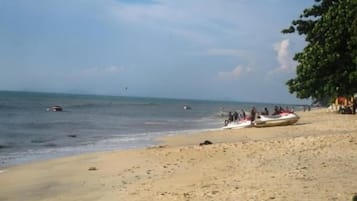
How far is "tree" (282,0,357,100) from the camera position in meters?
14.5

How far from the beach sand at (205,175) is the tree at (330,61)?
86.5 inches

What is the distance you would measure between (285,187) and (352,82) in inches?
188

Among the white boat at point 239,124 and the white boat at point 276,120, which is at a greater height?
the white boat at point 276,120

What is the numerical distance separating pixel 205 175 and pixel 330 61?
496cm

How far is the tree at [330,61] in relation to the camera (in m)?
14.5

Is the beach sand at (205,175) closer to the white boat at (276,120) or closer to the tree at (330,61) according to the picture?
the tree at (330,61)

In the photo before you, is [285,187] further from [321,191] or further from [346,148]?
[346,148]

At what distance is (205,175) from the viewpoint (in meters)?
14.5

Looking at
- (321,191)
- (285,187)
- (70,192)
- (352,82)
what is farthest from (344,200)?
(70,192)

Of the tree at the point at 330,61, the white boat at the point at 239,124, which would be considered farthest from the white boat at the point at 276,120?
the tree at the point at 330,61

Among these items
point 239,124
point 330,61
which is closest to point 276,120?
point 239,124

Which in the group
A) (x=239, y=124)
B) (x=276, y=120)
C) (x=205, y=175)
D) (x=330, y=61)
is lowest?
(x=205, y=175)

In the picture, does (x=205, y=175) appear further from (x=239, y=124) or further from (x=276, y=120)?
(x=239, y=124)

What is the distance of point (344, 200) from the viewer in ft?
32.9
